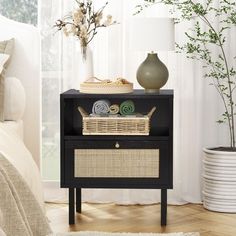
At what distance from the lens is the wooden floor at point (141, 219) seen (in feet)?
12.6

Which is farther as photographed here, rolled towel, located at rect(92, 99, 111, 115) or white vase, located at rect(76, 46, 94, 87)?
white vase, located at rect(76, 46, 94, 87)

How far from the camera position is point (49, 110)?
14.9 feet

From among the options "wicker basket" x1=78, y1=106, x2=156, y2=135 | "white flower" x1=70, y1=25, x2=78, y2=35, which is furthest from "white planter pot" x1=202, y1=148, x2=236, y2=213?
"white flower" x1=70, y1=25, x2=78, y2=35

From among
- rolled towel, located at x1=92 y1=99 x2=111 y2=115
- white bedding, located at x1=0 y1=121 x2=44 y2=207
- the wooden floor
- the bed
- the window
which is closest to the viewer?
the bed

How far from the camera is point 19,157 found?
3451 mm

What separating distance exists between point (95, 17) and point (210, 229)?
1424 millimetres

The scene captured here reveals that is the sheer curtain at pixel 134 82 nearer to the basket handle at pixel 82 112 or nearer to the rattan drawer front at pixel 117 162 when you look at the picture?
the basket handle at pixel 82 112

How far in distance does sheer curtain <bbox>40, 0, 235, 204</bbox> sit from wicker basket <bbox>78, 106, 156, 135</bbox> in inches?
24.1

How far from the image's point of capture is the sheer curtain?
175 inches

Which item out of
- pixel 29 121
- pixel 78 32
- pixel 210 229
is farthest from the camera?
pixel 29 121

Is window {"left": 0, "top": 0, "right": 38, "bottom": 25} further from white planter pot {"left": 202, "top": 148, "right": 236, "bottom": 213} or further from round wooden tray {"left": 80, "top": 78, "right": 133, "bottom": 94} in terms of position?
white planter pot {"left": 202, "top": 148, "right": 236, "bottom": 213}

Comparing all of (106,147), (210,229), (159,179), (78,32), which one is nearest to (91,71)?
(78,32)

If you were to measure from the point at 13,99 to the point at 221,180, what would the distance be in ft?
4.43

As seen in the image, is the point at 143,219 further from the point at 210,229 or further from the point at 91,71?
the point at 91,71
